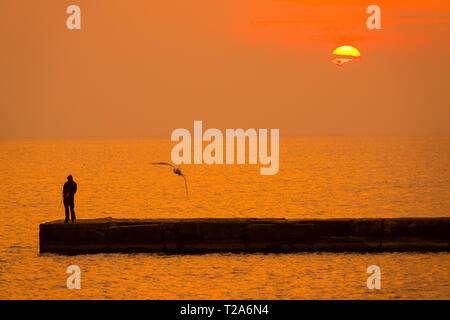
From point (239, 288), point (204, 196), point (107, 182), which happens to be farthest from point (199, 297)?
point (107, 182)

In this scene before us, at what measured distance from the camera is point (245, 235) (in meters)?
24.4

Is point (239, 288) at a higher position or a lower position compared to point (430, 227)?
lower

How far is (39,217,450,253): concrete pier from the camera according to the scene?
2427cm

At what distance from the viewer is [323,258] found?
24.3m

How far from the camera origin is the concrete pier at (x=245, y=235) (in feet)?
79.6

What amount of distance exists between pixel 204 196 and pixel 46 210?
14.9 metres

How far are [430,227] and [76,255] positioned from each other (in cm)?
1164

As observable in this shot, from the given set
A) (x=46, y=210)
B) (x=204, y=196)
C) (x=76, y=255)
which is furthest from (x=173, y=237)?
(x=204, y=196)

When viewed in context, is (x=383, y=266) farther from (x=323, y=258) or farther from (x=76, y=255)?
(x=76, y=255)

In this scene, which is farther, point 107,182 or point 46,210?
point 107,182
